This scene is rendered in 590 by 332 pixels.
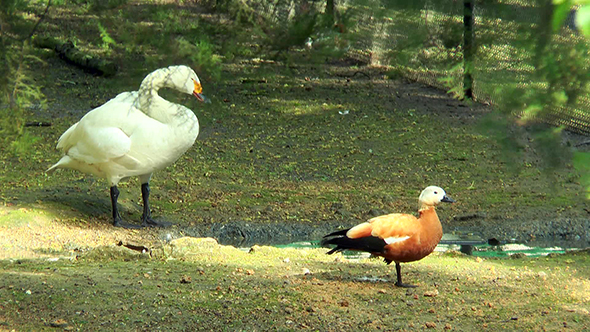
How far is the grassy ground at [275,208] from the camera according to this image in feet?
12.9

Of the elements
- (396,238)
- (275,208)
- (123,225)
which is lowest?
(275,208)

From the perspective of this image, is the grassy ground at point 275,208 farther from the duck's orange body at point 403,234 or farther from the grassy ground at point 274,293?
the duck's orange body at point 403,234

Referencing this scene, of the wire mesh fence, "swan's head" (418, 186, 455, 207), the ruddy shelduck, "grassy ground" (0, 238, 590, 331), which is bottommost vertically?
"grassy ground" (0, 238, 590, 331)

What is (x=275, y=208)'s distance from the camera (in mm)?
7152

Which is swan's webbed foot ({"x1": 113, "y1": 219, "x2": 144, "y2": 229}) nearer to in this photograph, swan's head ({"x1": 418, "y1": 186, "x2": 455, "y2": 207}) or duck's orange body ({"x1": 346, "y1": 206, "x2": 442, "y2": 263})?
duck's orange body ({"x1": 346, "y1": 206, "x2": 442, "y2": 263})

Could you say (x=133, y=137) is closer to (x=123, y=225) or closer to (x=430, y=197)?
(x=123, y=225)

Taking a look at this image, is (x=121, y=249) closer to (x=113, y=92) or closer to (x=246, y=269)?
(x=246, y=269)

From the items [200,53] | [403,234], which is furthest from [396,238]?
[200,53]

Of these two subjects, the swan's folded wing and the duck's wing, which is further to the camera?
the swan's folded wing

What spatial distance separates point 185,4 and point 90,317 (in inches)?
68.3

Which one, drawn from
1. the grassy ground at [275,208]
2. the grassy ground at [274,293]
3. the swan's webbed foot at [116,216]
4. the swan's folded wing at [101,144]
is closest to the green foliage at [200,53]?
the grassy ground at [275,208]

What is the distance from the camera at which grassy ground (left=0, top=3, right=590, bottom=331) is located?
154 inches

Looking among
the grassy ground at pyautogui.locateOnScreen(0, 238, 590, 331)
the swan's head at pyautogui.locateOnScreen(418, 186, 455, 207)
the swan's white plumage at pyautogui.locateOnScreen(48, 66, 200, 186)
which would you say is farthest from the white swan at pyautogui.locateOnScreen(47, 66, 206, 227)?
the swan's head at pyautogui.locateOnScreen(418, 186, 455, 207)

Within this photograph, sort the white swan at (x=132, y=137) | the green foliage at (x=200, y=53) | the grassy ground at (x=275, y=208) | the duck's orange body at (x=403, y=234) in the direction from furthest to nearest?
the white swan at (x=132, y=137), the duck's orange body at (x=403, y=234), the grassy ground at (x=275, y=208), the green foliage at (x=200, y=53)
